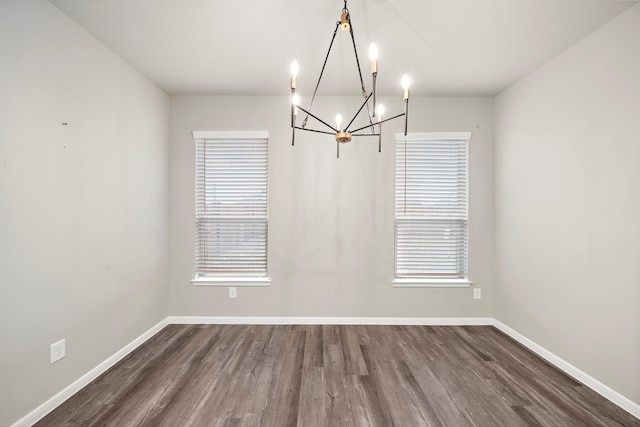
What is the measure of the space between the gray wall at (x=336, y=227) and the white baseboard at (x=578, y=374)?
55cm

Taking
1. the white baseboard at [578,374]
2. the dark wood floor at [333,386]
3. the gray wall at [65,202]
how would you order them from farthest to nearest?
the white baseboard at [578,374], the dark wood floor at [333,386], the gray wall at [65,202]

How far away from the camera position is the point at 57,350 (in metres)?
2.00

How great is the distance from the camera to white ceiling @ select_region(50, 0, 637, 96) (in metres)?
1.99

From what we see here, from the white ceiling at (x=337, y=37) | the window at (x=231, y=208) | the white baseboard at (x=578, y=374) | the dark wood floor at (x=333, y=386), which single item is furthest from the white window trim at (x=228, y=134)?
the white baseboard at (x=578, y=374)

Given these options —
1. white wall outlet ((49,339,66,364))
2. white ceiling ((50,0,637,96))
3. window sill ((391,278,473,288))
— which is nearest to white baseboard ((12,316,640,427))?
white wall outlet ((49,339,66,364))

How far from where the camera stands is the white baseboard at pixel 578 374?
197 cm

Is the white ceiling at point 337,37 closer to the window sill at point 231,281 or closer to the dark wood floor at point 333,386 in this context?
the window sill at point 231,281

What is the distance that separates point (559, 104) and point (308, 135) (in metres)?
2.47

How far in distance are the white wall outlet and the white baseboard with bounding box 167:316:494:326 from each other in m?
1.46

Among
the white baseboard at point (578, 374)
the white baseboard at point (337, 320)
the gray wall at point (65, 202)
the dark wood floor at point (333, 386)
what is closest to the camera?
the gray wall at point (65, 202)

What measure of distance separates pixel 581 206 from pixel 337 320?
2613mm

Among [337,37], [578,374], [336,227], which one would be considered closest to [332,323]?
[336,227]

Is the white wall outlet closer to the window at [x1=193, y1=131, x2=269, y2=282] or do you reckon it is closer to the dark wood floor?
the dark wood floor

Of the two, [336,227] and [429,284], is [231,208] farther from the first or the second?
[429,284]
